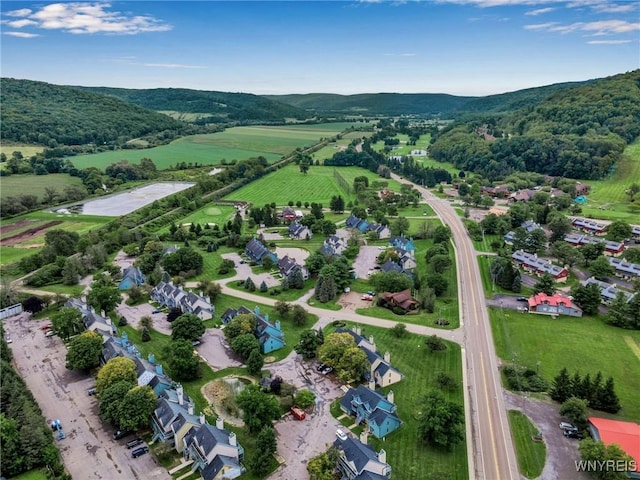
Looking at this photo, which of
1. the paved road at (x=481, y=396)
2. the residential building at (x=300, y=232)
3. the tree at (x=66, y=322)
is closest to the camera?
the paved road at (x=481, y=396)

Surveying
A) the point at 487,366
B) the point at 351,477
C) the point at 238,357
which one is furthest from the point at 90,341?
the point at 487,366

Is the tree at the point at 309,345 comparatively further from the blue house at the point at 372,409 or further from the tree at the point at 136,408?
the tree at the point at 136,408

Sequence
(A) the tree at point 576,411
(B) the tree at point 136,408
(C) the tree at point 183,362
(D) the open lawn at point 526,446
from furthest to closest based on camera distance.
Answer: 1. (C) the tree at point 183,362
2. (B) the tree at point 136,408
3. (A) the tree at point 576,411
4. (D) the open lawn at point 526,446

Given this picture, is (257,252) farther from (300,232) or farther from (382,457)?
(382,457)

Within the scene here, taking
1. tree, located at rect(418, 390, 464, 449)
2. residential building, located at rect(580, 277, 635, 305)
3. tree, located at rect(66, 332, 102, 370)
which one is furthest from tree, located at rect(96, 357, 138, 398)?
residential building, located at rect(580, 277, 635, 305)

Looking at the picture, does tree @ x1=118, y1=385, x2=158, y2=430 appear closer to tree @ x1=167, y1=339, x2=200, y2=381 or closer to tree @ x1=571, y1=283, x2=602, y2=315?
tree @ x1=167, y1=339, x2=200, y2=381

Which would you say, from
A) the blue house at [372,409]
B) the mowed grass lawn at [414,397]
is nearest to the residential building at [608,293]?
the mowed grass lawn at [414,397]
